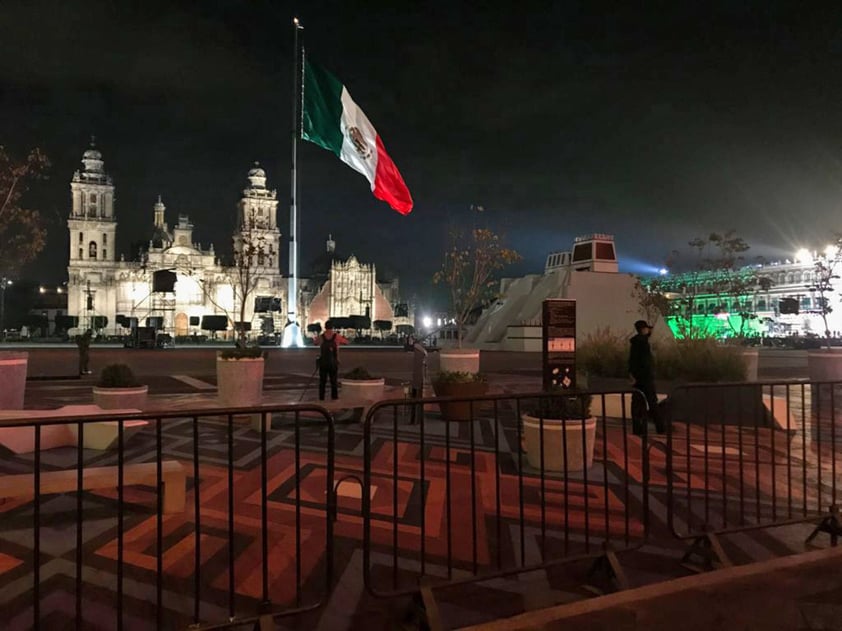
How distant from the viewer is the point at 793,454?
773 centimetres

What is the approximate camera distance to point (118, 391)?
9.41 m

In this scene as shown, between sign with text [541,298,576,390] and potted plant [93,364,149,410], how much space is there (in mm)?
6375

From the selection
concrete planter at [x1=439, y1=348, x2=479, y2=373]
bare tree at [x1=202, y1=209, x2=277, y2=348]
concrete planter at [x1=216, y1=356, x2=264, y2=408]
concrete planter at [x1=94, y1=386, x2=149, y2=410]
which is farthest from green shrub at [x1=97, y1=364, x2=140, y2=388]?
concrete planter at [x1=439, y1=348, x2=479, y2=373]

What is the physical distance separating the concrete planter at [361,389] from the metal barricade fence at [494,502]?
2.33 meters

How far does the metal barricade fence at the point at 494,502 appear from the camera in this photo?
382cm

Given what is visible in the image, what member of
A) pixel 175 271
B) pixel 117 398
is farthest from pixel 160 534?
pixel 175 271

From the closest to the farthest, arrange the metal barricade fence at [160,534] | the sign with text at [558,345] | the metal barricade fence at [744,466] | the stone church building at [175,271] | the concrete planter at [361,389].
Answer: the metal barricade fence at [160,534] → the metal barricade fence at [744,466] → the sign with text at [558,345] → the concrete planter at [361,389] → the stone church building at [175,271]

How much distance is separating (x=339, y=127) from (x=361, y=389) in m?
8.74

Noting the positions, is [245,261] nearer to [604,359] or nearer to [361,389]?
[361,389]

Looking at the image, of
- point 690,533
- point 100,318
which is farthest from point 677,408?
point 100,318

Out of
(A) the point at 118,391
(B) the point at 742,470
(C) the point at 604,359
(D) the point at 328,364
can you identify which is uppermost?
(C) the point at 604,359

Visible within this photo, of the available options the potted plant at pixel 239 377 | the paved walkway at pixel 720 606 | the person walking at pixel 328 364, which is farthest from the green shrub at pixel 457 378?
the paved walkway at pixel 720 606

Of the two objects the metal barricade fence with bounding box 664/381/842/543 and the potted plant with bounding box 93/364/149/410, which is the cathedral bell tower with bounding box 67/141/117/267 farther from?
the metal barricade fence with bounding box 664/381/842/543

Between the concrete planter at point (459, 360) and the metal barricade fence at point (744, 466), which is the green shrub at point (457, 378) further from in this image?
the metal barricade fence at point (744, 466)
